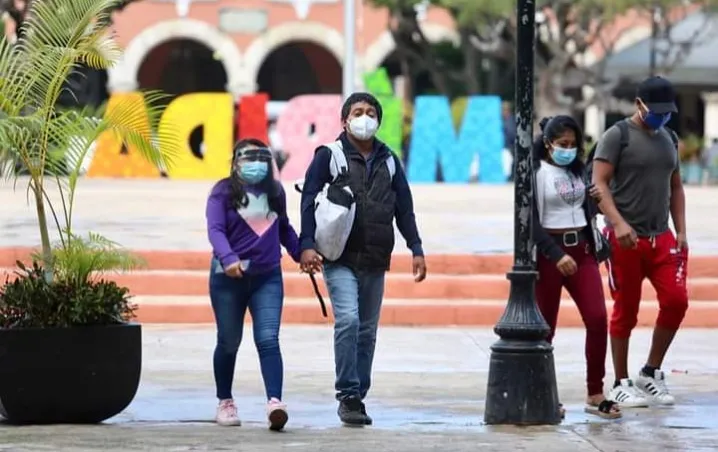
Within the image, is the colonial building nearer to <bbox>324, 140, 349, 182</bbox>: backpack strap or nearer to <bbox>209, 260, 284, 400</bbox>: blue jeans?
<bbox>324, 140, 349, 182</bbox>: backpack strap

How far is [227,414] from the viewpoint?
9.12m

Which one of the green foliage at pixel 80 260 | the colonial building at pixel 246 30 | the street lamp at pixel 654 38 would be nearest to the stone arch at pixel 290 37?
the colonial building at pixel 246 30

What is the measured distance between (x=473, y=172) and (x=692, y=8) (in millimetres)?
10659

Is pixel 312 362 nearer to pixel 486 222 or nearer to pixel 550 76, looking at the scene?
pixel 486 222

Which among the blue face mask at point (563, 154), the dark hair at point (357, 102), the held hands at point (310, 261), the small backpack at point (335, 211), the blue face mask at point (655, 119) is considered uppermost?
the dark hair at point (357, 102)

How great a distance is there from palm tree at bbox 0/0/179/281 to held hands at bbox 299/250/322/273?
1070 mm

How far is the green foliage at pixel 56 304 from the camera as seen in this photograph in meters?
8.94

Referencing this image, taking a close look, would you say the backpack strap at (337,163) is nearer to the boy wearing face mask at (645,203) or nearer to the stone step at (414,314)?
the boy wearing face mask at (645,203)

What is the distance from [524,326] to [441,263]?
6317 mm

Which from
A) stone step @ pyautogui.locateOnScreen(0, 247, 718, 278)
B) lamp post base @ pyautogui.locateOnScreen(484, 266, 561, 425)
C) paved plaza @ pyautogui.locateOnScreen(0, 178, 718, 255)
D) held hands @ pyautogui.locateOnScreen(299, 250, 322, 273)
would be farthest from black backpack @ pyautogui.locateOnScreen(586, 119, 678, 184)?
paved plaza @ pyautogui.locateOnScreen(0, 178, 718, 255)

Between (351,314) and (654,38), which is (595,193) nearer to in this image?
(351,314)

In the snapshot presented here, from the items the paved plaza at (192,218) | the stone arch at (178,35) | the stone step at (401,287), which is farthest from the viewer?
the stone arch at (178,35)

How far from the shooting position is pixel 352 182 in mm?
9000

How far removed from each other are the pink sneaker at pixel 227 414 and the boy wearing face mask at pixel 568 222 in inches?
70.4
